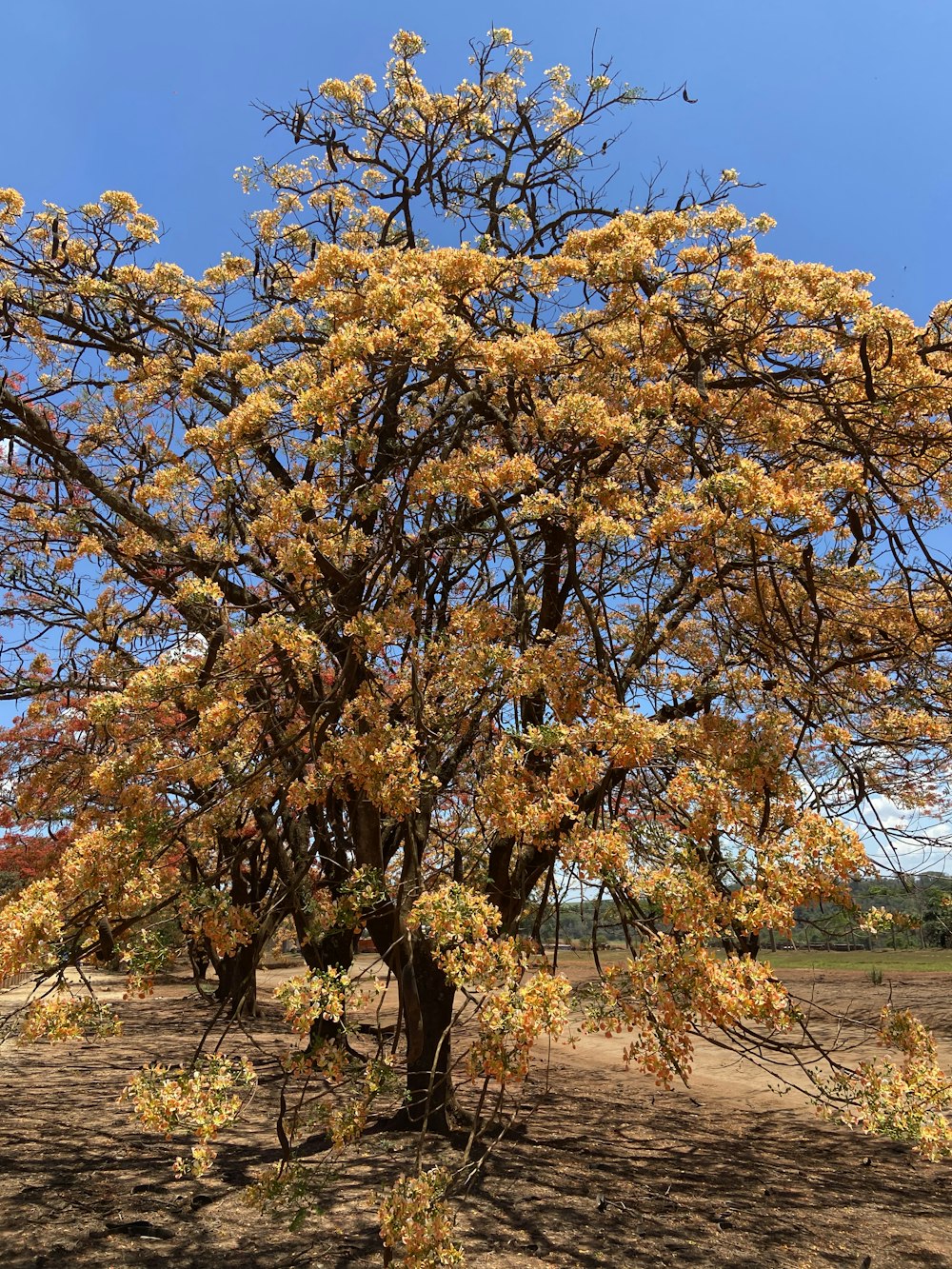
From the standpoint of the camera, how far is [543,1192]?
4238mm

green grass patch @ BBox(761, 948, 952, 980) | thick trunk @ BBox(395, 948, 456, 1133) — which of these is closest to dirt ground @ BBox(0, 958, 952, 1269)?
thick trunk @ BBox(395, 948, 456, 1133)

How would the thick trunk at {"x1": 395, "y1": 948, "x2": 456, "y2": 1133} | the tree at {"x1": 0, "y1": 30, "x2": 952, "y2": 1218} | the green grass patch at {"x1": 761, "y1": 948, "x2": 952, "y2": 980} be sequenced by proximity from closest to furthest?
the tree at {"x1": 0, "y1": 30, "x2": 952, "y2": 1218}
the thick trunk at {"x1": 395, "y1": 948, "x2": 456, "y2": 1133}
the green grass patch at {"x1": 761, "y1": 948, "x2": 952, "y2": 980}

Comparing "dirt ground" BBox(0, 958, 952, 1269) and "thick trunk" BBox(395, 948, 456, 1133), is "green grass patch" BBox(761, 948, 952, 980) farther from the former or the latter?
"thick trunk" BBox(395, 948, 456, 1133)

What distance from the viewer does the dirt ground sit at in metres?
3.53

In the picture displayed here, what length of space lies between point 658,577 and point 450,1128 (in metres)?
3.65

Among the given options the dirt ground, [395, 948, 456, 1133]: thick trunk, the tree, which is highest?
the tree

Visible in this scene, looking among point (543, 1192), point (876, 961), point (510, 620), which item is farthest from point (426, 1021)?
point (876, 961)

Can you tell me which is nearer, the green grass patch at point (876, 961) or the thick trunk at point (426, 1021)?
the thick trunk at point (426, 1021)

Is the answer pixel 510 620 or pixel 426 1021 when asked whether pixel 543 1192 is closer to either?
pixel 426 1021

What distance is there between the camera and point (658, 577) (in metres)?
5.06

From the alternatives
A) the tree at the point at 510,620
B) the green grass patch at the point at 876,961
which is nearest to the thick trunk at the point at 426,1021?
the tree at the point at 510,620

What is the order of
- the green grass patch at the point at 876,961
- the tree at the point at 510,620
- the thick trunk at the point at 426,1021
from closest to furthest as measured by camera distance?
the tree at the point at 510,620 → the thick trunk at the point at 426,1021 → the green grass patch at the point at 876,961

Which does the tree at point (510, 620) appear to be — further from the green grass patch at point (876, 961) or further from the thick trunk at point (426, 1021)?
the green grass patch at point (876, 961)

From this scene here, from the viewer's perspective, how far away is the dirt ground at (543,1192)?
11.6 feet
